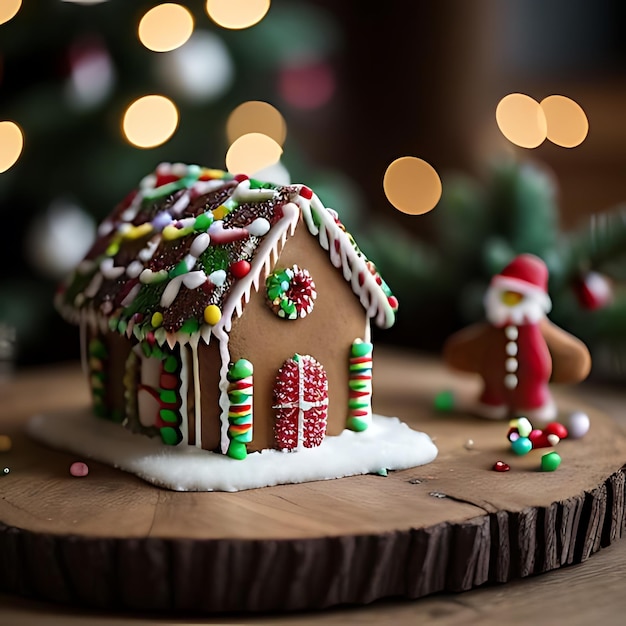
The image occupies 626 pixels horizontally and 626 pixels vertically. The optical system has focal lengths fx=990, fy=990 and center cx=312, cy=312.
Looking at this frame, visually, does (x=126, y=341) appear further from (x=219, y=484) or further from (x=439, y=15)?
(x=439, y=15)

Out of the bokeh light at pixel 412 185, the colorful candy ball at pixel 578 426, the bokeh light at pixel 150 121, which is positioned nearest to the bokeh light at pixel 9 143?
the bokeh light at pixel 150 121

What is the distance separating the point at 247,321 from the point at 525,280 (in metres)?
0.65

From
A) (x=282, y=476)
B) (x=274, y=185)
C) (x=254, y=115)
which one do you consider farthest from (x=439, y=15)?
(x=282, y=476)

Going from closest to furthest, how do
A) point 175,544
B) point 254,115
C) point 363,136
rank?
point 175,544 → point 254,115 → point 363,136

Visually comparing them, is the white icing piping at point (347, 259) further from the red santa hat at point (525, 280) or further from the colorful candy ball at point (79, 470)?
the colorful candy ball at point (79, 470)

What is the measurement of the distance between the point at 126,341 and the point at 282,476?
41cm

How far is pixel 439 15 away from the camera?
150 inches

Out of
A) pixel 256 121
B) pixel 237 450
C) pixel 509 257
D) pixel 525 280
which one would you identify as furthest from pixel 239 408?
pixel 256 121

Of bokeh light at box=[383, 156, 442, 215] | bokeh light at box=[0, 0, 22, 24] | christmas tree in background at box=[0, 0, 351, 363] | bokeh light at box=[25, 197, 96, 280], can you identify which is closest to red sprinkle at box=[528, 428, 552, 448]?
christmas tree in background at box=[0, 0, 351, 363]

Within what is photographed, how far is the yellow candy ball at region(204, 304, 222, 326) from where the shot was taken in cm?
154

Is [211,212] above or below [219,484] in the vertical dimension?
above

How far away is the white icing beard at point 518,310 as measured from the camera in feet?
6.40

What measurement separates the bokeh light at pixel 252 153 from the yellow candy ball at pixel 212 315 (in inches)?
53.3

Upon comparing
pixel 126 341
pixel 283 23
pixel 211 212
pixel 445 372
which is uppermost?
pixel 283 23
